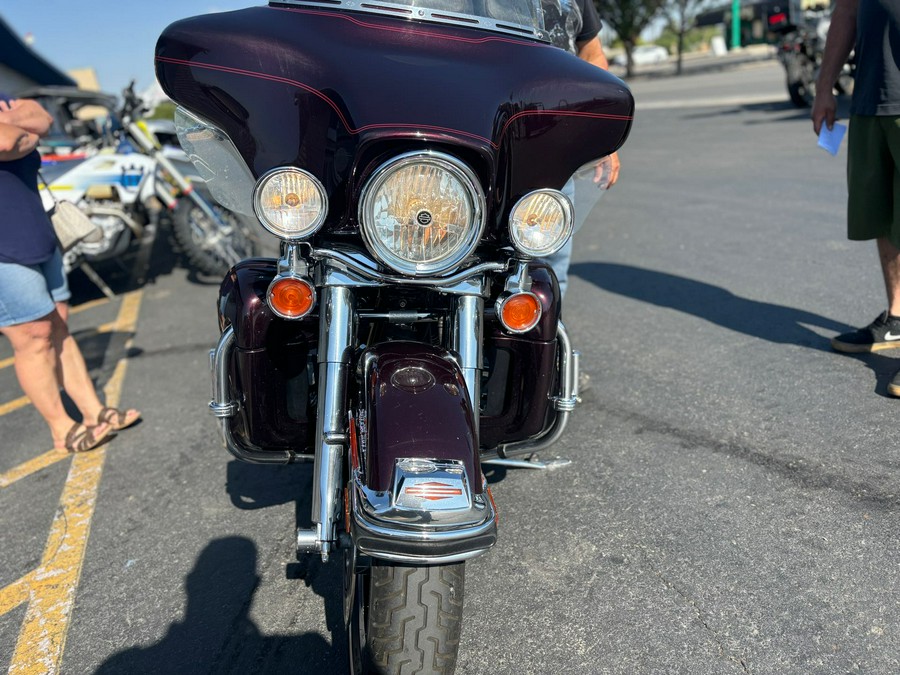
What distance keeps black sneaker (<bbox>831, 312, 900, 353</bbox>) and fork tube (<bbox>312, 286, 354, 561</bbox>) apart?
292 cm

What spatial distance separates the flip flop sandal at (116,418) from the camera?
406 centimetres

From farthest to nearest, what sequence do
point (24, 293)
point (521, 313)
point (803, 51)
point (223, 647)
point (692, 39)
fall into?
1. point (692, 39)
2. point (803, 51)
3. point (24, 293)
4. point (223, 647)
5. point (521, 313)

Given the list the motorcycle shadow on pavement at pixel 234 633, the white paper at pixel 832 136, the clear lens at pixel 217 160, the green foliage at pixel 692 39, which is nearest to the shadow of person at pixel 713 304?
the white paper at pixel 832 136

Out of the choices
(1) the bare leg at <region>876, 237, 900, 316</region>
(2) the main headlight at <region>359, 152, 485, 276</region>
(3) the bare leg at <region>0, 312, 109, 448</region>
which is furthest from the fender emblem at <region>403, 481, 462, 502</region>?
(1) the bare leg at <region>876, 237, 900, 316</region>

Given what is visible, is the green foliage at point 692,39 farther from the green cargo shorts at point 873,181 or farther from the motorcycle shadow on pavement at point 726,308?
the green cargo shorts at point 873,181

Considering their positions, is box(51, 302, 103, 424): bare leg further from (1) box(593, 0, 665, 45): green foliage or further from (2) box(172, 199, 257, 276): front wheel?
(1) box(593, 0, 665, 45): green foliage

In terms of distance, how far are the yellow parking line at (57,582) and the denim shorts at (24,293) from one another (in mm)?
764

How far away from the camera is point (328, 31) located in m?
2.21

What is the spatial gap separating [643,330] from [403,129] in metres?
3.09

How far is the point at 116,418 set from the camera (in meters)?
4.09

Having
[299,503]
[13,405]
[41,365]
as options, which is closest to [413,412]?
[299,503]

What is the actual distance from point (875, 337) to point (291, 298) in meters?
3.09

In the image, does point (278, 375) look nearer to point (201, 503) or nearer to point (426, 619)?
point (426, 619)

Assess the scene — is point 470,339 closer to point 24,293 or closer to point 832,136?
point 24,293
